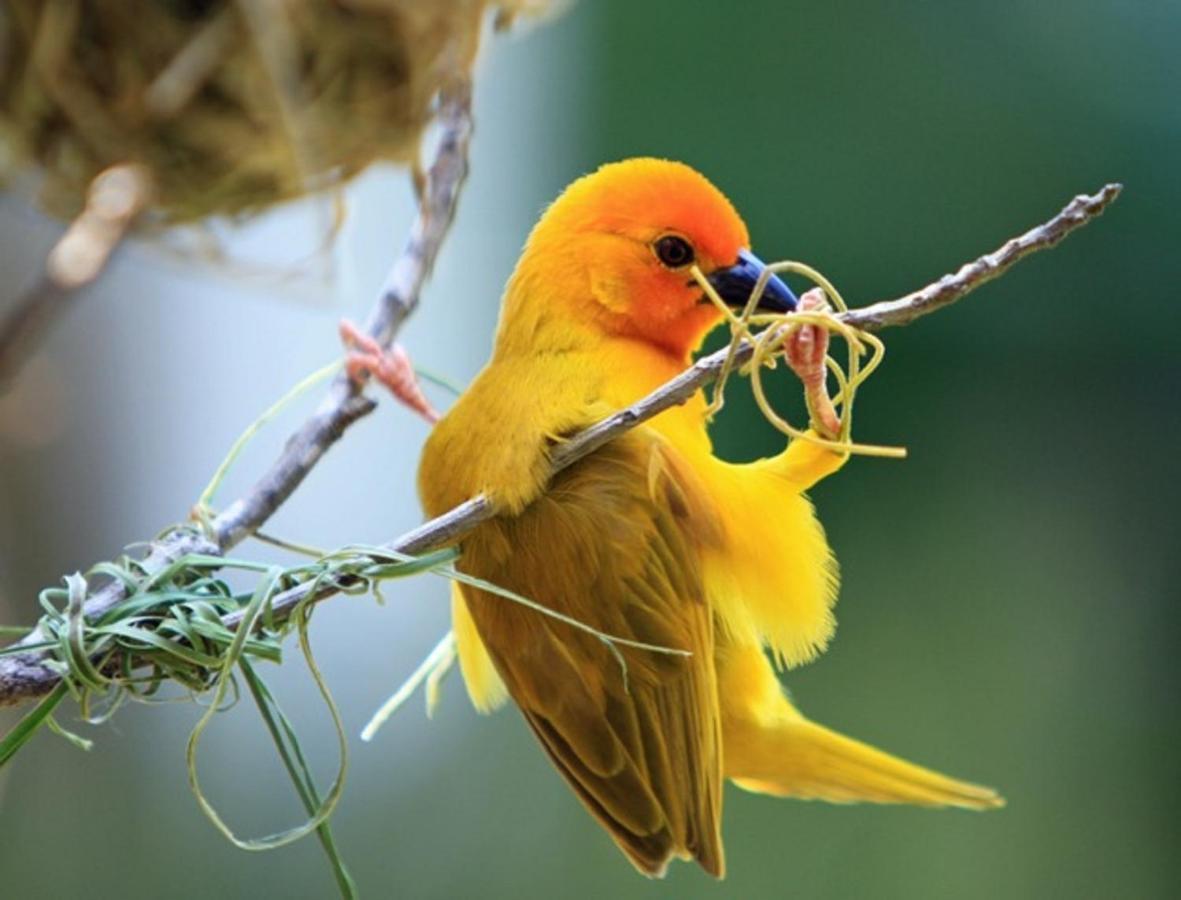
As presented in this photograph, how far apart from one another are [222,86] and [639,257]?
0.34 m

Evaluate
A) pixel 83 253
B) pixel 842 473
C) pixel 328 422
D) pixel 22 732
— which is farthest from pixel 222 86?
pixel 842 473

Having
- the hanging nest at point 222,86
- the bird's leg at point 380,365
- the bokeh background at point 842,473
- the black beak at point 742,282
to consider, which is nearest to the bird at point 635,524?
the black beak at point 742,282

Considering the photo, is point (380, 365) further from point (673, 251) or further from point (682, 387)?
point (682, 387)

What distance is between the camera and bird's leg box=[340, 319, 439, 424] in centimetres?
96

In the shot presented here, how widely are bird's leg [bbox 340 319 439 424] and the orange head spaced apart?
109 mm

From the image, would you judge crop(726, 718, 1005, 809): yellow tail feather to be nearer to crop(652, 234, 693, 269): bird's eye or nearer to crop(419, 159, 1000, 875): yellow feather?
crop(419, 159, 1000, 875): yellow feather

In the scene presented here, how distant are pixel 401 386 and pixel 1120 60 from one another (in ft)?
4.16

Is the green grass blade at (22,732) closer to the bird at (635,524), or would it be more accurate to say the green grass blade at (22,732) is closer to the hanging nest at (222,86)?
the bird at (635,524)

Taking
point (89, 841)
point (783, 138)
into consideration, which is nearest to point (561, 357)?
point (783, 138)

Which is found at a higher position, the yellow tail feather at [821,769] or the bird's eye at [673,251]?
the bird's eye at [673,251]

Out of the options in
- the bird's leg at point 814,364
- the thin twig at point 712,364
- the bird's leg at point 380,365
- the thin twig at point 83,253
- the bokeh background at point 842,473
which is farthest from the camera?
the bokeh background at point 842,473

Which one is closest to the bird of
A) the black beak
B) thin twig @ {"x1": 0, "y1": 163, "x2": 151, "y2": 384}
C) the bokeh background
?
the black beak

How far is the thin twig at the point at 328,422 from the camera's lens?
707mm

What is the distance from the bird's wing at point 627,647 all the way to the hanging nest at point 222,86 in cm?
40
